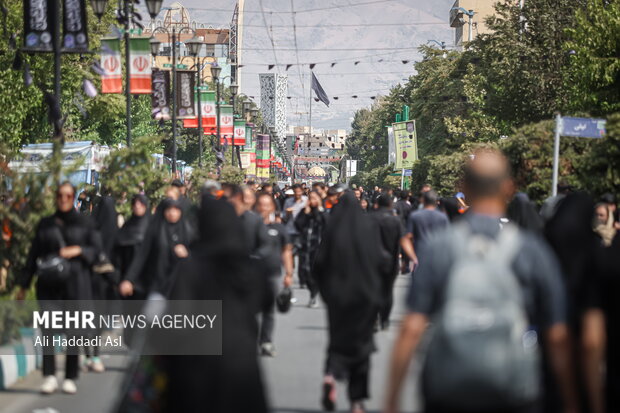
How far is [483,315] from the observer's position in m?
4.32

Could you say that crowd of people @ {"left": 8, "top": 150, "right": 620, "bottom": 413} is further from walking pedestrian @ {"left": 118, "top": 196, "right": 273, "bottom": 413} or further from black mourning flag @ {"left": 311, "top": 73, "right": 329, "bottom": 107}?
black mourning flag @ {"left": 311, "top": 73, "right": 329, "bottom": 107}

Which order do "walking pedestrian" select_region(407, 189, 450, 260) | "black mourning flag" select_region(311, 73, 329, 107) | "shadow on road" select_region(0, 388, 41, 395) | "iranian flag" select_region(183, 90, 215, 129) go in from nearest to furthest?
"shadow on road" select_region(0, 388, 41, 395)
"walking pedestrian" select_region(407, 189, 450, 260)
"iranian flag" select_region(183, 90, 215, 129)
"black mourning flag" select_region(311, 73, 329, 107)

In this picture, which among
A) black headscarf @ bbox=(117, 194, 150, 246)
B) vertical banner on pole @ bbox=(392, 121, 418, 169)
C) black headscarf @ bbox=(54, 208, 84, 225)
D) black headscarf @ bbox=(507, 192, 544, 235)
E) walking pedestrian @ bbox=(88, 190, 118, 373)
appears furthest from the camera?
vertical banner on pole @ bbox=(392, 121, 418, 169)

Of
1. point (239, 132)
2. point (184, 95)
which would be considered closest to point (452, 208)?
point (184, 95)

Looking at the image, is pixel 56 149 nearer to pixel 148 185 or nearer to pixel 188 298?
pixel 148 185

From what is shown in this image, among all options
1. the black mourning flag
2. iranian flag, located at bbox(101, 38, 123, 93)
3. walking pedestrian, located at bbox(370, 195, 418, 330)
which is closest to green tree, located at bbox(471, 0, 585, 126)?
iranian flag, located at bbox(101, 38, 123, 93)

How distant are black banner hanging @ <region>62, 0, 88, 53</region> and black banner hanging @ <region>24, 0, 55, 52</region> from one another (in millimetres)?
804

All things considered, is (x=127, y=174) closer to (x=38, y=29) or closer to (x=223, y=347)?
(x=38, y=29)

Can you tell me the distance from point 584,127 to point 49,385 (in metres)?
13.7

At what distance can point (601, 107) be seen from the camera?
1427 inches

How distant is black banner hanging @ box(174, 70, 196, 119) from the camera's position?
38.0 m

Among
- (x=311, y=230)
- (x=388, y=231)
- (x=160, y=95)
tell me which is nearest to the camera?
(x=388, y=231)

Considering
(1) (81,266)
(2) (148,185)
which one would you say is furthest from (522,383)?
(2) (148,185)

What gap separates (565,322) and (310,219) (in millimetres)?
13352
